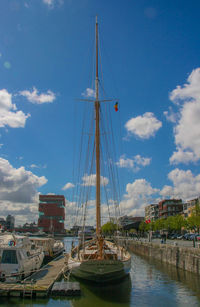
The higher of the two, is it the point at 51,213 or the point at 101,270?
the point at 51,213

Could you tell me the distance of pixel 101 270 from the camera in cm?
1861

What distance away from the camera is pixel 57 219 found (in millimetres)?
194875

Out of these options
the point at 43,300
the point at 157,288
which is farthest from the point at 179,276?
the point at 43,300

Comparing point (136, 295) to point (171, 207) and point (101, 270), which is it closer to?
point (101, 270)

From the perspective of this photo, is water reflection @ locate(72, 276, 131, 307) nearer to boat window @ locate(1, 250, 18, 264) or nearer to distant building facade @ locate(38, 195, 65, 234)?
boat window @ locate(1, 250, 18, 264)

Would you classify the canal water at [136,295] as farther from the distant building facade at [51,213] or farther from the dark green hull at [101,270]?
the distant building facade at [51,213]

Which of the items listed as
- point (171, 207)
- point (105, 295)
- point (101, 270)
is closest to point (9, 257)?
point (101, 270)

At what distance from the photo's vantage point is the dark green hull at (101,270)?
61.1ft

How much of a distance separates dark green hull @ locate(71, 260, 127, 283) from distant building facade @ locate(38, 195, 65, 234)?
7072 inches

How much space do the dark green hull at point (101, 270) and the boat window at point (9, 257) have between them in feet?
16.8

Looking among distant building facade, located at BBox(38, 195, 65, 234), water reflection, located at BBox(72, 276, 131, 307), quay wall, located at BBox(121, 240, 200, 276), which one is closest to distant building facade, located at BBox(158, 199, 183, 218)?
quay wall, located at BBox(121, 240, 200, 276)

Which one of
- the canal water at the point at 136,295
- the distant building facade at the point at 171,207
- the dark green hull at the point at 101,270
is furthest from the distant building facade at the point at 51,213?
the dark green hull at the point at 101,270

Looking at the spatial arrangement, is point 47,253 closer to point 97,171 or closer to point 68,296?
point 97,171

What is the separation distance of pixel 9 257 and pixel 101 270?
703 centimetres
